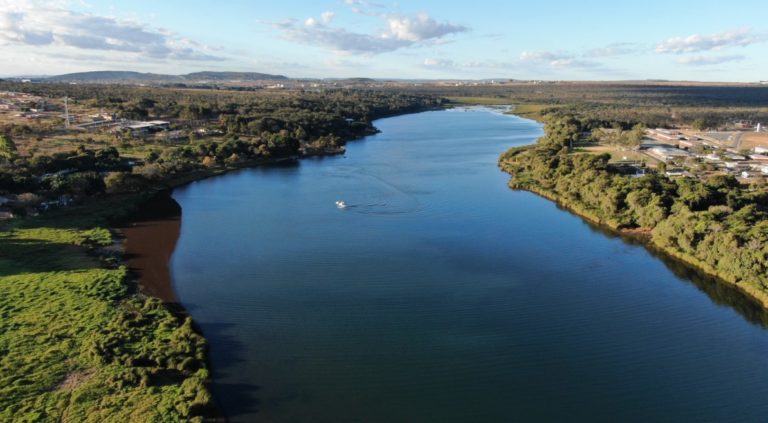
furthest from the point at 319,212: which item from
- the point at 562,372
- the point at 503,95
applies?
the point at 503,95

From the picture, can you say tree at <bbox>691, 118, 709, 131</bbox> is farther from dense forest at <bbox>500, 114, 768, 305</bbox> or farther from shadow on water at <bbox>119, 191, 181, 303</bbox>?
shadow on water at <bbox>119, 191, 181, 303</bbox>

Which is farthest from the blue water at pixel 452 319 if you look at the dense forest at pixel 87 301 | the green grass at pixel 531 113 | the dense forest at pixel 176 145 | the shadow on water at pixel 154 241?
the green grass at pixel 531 113

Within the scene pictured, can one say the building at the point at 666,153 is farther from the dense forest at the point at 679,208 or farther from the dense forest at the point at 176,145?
the dense forest at the point at 176,145

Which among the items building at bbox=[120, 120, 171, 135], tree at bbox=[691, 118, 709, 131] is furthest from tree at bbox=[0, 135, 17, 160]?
tree at bbox=[691, 118, 709, 131]

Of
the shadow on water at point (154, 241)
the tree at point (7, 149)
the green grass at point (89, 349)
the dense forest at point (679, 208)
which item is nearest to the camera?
the green grass at point (89, 349)

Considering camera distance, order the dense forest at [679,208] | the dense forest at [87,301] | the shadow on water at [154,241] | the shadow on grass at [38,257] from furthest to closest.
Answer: the dense forest at [679,208], the shadow on grass at [38,257], the shadow on water at [154,241], the dense forest at [87,301]
